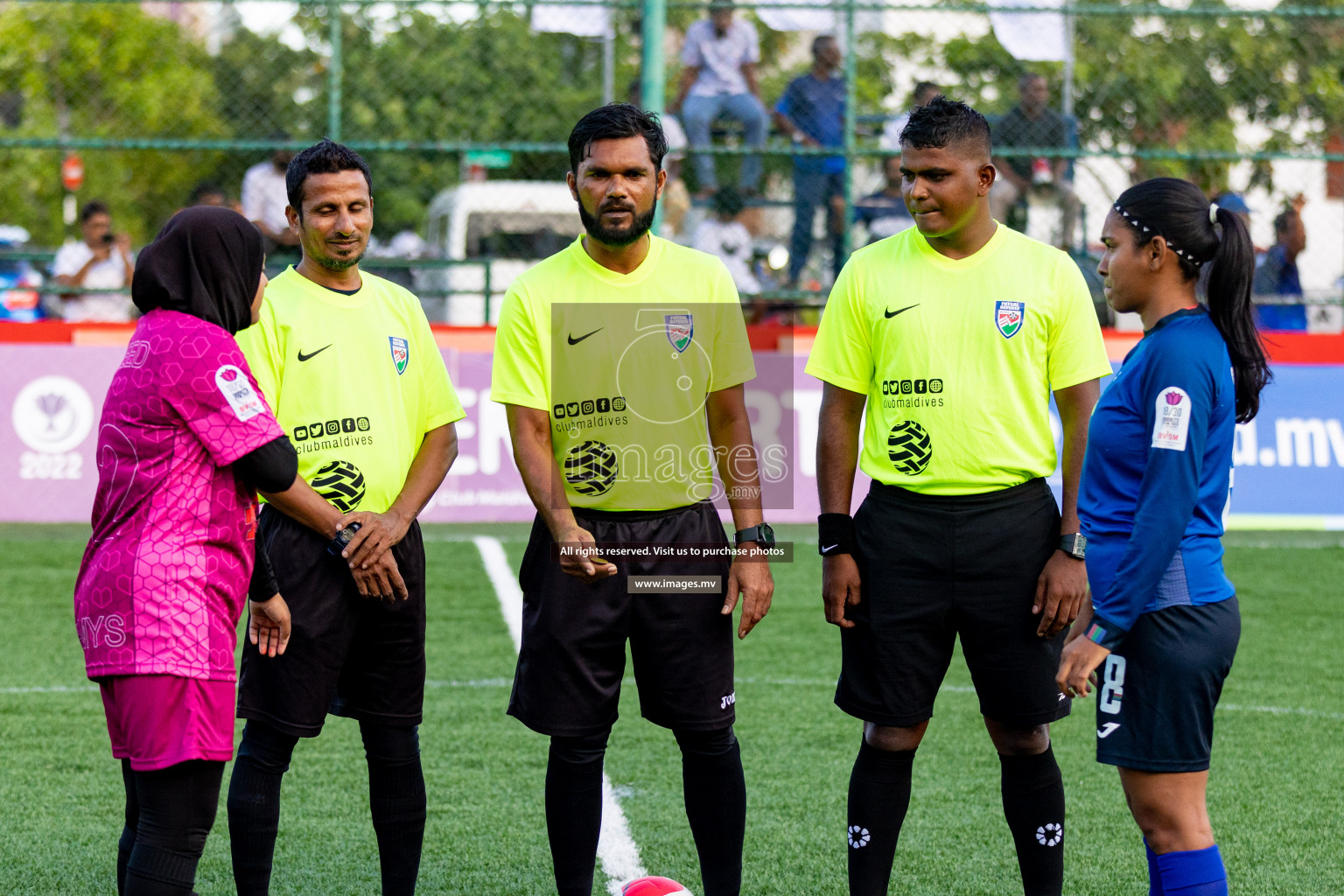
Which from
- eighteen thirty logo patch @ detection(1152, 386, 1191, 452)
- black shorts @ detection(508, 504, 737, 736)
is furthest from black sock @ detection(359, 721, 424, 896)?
eighteen thirty logo patch @ detection(1152, 386, 1191, 452)

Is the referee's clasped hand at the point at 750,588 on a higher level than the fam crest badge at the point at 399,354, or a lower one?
lower

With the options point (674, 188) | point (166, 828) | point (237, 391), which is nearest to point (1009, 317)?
point (237, 391)

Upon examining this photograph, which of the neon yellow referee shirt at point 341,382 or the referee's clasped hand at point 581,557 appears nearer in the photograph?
the referee's clasped hand at point 581,557

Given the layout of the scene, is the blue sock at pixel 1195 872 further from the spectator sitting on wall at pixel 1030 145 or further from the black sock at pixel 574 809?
the spectator sitting on wall at pixel 1030 145

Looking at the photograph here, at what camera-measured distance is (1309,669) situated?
7289mm

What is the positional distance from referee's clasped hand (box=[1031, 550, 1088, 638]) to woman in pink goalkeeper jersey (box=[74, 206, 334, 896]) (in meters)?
1.96

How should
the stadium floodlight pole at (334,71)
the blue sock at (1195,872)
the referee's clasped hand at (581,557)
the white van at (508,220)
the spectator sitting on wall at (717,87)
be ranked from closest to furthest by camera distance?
1. the blue sock at (1195,872)
2. the referee's clasped hand at (581,557)
3. the stadium floodlight pole at (334,71)
4. the spectator sitting on wall at (717,87)
5. the white van at (508,220)

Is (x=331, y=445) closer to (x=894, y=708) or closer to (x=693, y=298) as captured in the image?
(x=693, y=298)

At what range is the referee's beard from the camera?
12.8 feet

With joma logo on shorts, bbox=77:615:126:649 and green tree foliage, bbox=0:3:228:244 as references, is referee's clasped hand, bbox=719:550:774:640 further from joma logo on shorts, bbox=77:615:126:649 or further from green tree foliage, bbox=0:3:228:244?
green tree foliage, bbox=0:3:228:244

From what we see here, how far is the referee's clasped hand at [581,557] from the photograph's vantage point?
3857 mm

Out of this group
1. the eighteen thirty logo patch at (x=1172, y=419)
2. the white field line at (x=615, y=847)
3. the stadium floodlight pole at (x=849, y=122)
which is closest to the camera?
the eighteen thirty logo patch at (x=1172, y=419)

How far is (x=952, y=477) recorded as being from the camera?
3902 mm

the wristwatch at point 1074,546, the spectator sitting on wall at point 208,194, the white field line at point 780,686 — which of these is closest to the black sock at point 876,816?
the wristwatch at point 1074,546
